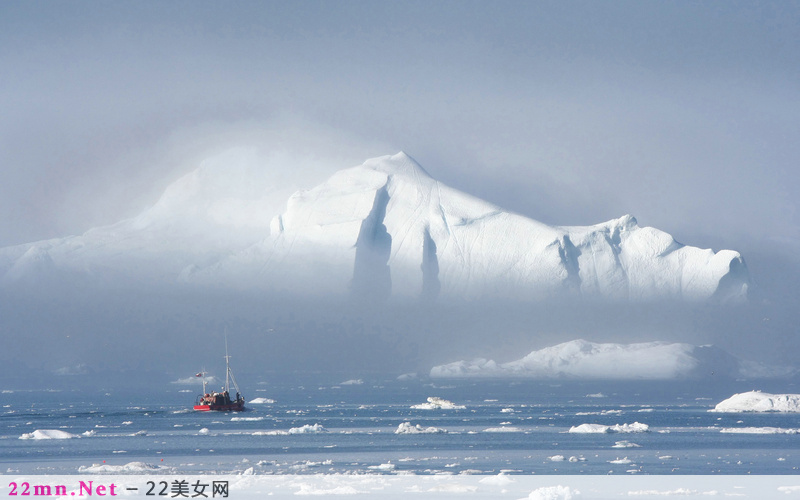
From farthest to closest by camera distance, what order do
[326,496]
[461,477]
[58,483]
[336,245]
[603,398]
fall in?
[336,245] < [603,398] < [461,477] < [58,483] < [326,496]

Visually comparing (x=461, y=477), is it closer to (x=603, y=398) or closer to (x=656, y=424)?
(x=656, y=424)

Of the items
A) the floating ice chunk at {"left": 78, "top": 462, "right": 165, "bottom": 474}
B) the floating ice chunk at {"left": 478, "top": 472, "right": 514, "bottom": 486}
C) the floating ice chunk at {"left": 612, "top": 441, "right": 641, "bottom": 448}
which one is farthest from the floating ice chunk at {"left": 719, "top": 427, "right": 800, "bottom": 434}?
the floating ice chunk at {"left": 78, "top": 462, "right": 165, "bottom": 474}

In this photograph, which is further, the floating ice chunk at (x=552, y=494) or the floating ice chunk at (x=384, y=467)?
the floating ice chunk at (x=384, y=467)

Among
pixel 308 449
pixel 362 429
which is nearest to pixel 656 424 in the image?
pixel 362 429

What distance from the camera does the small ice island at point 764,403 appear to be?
98250 mm

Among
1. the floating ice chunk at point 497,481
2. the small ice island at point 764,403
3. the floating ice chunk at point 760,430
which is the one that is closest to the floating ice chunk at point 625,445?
the floating ice chunk at point 760,430

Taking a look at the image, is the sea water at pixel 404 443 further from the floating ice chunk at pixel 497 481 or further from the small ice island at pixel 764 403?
the floating ice chunk at pixel 497 481

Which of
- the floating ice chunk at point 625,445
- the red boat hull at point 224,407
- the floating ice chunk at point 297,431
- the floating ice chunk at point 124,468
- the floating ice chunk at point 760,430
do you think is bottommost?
the floating ice chunk at point 760,430

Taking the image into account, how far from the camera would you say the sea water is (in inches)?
2163

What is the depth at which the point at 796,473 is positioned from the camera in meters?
52.1

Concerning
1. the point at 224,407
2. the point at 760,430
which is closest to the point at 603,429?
the point at 760,430

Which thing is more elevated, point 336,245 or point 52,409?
point 336,245

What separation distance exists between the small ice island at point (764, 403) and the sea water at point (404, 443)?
3.05 m

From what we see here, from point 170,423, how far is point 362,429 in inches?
757
